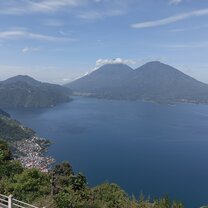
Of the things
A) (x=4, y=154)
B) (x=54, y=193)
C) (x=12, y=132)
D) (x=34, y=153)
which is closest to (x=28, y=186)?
(x=54, y=193)

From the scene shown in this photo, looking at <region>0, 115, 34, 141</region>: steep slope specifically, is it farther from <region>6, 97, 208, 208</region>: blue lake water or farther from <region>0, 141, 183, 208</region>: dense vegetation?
<region>0, 141, 183, 208</region>: dense vegetation

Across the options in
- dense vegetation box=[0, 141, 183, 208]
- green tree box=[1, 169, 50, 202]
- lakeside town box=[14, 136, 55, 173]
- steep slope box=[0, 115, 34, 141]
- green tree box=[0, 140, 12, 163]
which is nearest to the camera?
dense vegetation box=[0, 141, 183, 208]

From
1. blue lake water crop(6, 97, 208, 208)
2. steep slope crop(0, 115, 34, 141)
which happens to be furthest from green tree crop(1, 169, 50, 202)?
steep slope crop(0, 115, 34, 141)

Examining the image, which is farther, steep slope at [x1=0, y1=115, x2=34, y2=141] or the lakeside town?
steep slope at [x1=0, y1=115, x2=34, y2=141]

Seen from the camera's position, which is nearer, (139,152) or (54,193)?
(54,193)

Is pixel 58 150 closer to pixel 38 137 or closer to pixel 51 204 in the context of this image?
pixel 38 137

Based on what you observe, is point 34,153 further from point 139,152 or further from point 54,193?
point 54,193

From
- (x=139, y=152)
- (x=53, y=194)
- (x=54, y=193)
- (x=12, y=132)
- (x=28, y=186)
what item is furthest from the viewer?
(x=12, y=132)
